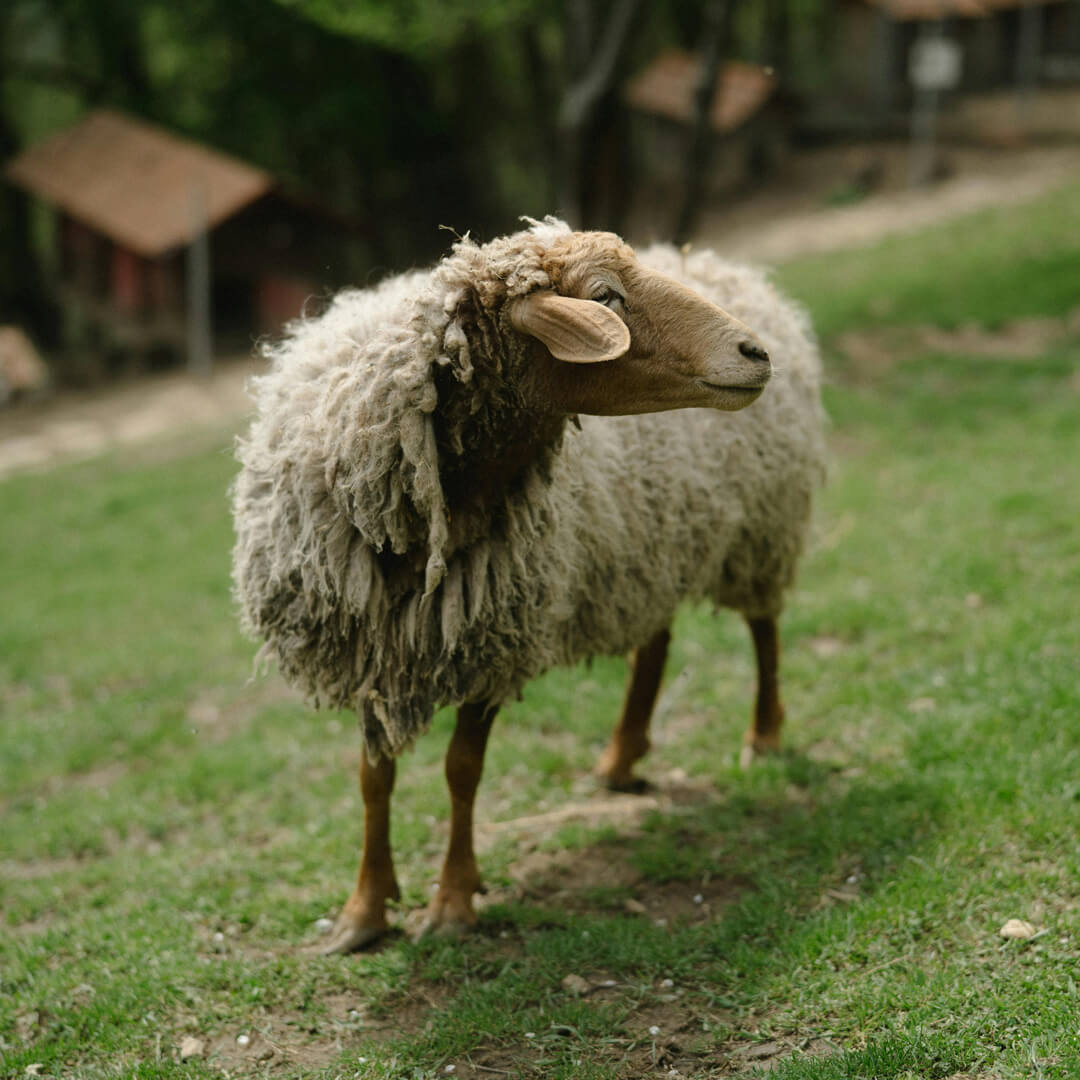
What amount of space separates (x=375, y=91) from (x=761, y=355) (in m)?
21.7

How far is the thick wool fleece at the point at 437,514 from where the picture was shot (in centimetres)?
350

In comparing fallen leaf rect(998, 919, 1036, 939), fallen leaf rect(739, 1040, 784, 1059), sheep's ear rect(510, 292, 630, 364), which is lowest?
fallen leaf rect(739, 1040, 784, 1059)

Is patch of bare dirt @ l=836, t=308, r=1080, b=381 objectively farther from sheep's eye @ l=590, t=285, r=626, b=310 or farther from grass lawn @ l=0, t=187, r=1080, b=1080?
sheep's eye @ l=590, t=285, r=626, b=310

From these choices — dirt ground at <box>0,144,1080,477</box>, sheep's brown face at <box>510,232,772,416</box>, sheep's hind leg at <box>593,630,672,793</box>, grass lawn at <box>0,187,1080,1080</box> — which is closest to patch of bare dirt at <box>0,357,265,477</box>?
dirt ground at <box>0,144,1080,477</box>

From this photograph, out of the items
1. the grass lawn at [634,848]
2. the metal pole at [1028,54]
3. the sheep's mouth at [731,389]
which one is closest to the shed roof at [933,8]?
the metal pole at [1028,54]

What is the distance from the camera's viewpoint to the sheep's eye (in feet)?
11.1

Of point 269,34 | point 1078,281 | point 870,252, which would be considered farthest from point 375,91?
point 1078,281

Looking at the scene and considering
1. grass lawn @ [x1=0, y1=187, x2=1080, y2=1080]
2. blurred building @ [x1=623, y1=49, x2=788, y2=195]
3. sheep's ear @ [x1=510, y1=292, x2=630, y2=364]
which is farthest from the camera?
blurred building @ [x1=623, y1=49, x2=788, y2=195]

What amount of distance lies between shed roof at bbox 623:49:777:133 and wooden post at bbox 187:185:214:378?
792 centimetres

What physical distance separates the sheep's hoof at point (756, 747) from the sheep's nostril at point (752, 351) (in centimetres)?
227

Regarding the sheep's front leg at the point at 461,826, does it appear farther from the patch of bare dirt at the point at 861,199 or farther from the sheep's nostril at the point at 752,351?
the patch of bare dirt at the point at 861,199

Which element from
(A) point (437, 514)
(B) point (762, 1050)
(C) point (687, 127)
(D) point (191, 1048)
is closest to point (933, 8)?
(C) point (687, 127)

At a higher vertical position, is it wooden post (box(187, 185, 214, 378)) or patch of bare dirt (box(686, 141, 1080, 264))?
patch of bare dirt (box(686, 141, 1080, 264))

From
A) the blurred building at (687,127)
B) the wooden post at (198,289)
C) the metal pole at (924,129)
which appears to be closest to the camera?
the wooden post at (198,289)
